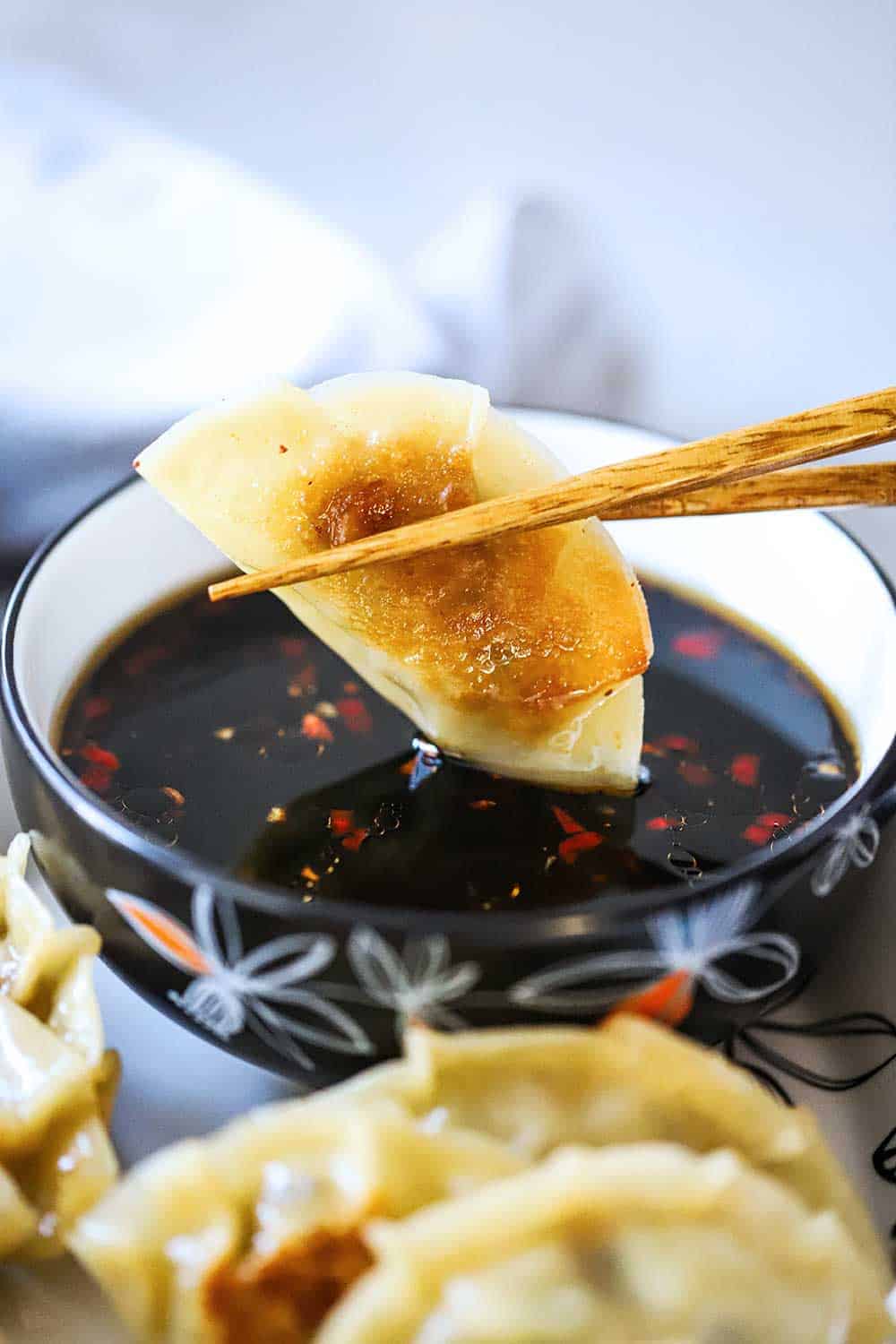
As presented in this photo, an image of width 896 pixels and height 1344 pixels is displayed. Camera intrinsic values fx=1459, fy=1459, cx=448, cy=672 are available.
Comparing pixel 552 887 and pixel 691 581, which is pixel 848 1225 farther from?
pixel 691 581

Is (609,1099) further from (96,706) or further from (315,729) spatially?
(96,706)

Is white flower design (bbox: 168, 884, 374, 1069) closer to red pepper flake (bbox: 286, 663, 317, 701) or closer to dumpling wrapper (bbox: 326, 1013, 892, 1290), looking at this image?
dumpling wrapper (bbox: 326, 1013, 892, 1290)

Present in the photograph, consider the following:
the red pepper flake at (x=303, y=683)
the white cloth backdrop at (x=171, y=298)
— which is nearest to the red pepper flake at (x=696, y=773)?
the red pepper flake at (x=303, y=683)

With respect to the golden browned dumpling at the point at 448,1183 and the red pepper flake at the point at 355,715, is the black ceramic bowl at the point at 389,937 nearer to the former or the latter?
the golden browned dumpling at the point at 448,1183

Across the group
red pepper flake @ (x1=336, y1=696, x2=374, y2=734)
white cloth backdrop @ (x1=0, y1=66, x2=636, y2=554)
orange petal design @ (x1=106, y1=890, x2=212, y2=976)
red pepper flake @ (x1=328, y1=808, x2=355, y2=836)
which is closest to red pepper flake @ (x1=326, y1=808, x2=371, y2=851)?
red pepper flake @ (x1=328, y1=808, x2=355, y2=836)

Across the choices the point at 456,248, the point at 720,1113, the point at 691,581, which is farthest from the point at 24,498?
the point at 720,1113

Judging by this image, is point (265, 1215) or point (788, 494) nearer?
point (265, 1215)

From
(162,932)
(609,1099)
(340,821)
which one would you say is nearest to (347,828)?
(340,821)
